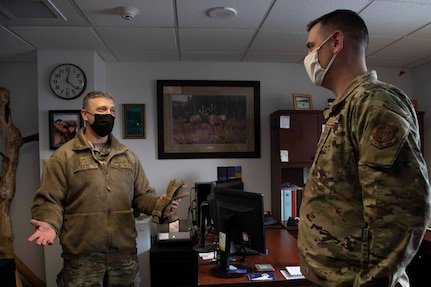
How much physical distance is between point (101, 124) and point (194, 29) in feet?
3.76

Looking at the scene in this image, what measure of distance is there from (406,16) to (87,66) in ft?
9.22

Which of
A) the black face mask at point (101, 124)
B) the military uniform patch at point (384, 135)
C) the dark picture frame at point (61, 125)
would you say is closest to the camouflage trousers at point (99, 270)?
the black face mask at point (101, 124)

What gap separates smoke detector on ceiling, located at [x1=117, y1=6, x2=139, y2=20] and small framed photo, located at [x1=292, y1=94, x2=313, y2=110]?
1.95 metres

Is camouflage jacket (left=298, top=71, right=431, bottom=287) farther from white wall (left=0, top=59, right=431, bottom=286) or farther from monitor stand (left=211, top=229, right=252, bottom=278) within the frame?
white wall (left=0, top=59, right=431, bottom=286)

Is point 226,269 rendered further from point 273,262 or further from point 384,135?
point 384,135

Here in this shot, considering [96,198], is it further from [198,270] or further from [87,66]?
[87,66]

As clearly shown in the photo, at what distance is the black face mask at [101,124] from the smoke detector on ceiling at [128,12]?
0.77 meters

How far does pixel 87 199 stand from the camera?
1.74 m

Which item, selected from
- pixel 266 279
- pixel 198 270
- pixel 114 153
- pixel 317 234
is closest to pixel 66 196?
pixel 114 153

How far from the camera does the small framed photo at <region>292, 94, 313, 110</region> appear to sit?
10.8 ft

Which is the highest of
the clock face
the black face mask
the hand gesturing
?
the clock face

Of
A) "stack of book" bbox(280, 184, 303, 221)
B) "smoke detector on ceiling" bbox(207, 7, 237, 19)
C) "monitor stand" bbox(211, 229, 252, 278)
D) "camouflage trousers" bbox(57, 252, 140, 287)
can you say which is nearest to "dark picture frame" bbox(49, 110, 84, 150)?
"camouflage trousers" bbox(57, 252, 140, 287)

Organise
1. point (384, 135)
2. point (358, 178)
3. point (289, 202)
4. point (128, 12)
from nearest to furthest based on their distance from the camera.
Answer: point (384, 135) < point (358, 178) < point (128, 12) < point (289, 202)

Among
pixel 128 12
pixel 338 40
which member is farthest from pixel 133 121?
pixel 338 40
